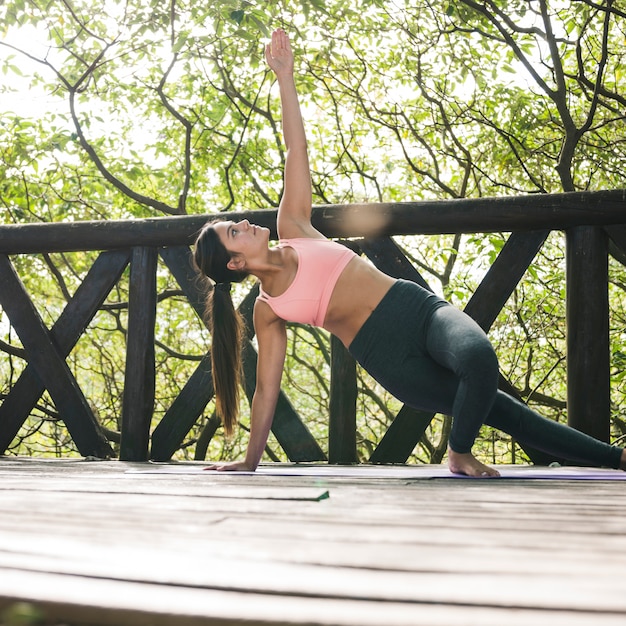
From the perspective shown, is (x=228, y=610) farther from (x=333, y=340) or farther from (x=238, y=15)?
(x=238, y=15)

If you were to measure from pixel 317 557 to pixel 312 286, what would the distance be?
1.65m

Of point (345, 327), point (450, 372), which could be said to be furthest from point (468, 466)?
point (345, 327)

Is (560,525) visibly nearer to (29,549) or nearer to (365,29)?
(29,549)

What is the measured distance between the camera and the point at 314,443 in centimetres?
288

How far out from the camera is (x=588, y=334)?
101 inches

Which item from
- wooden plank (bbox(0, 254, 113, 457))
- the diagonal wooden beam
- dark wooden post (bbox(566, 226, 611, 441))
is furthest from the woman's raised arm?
wooden plank (bbox(0, 254, 113, 457))

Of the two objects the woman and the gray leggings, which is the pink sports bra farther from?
the gray leggings

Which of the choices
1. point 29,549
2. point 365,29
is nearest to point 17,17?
point 365,29

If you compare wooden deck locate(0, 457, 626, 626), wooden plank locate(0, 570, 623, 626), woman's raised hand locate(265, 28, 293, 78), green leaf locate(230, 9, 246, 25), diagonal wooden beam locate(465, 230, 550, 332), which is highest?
green leaf locate(230, 9, 246, 25)

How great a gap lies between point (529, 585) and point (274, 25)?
5.44m

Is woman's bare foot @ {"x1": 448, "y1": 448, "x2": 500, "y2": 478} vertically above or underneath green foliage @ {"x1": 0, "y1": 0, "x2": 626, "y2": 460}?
underneath

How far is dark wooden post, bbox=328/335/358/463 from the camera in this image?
9.32 ft

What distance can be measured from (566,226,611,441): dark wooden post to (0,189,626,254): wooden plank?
0.30 feet

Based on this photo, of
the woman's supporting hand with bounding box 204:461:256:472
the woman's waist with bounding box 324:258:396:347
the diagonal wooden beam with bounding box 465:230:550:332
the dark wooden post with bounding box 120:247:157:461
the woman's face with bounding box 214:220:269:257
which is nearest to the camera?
the woman's supporting hand with bounding box 204:461:256:472
